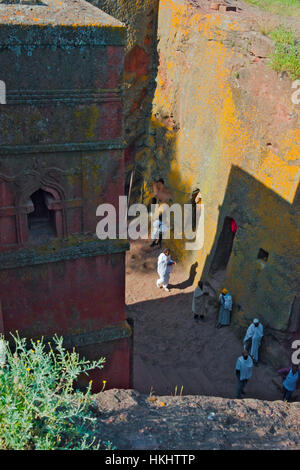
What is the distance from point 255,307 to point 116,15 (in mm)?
8212

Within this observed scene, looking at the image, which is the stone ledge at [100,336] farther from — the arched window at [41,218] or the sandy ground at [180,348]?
the sandy ground at [180,348]

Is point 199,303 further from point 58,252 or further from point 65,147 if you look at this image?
point 65,147

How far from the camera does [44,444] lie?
137 inches

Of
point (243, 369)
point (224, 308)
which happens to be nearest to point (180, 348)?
point (224, 308)

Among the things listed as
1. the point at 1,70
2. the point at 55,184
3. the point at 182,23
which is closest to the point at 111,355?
the point at 55,184

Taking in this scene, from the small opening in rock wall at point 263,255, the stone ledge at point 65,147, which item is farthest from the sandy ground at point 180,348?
the stone ledge at point 65,147

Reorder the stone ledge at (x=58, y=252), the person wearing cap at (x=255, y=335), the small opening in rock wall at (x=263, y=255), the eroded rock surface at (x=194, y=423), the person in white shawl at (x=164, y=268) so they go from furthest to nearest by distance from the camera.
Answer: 1. the person in white shawl at (x=164, y=268)
2. the small opening in rock wall at (x=263, y=255)
3. the person wearing cap at (x=255, y=335)
4. the stone ledge at (x=58, y=252)
5. the eroded rock surface at (x=194, y=423)

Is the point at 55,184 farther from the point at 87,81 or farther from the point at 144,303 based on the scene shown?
the point at 144,303

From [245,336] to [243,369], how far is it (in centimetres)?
133

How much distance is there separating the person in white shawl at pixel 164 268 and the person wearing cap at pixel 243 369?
351 centimetres

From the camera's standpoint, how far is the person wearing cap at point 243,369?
812cm

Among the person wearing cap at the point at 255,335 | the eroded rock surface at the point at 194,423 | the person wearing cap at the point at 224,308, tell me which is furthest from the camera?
the person wearing cap at the point at 224,308

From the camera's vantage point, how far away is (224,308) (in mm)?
9961

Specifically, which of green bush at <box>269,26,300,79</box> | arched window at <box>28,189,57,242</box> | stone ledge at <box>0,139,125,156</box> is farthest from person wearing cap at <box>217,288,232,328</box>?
stone ledge at <box>0,139,125,156</box>
